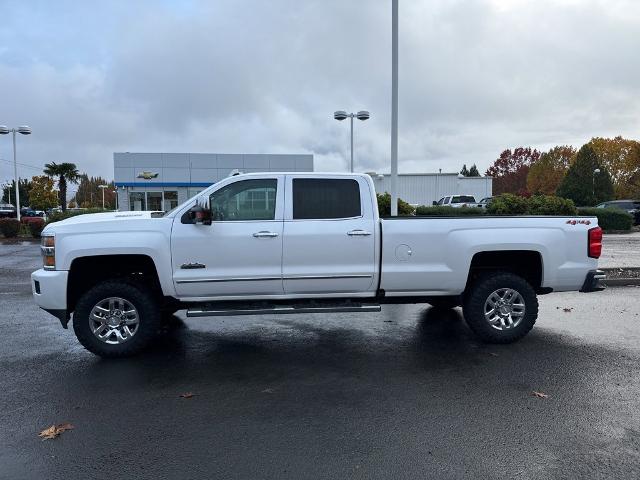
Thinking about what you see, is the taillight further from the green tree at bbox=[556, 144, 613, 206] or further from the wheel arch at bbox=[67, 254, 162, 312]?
the green tree at bbox=[556, 144, 613, 206]

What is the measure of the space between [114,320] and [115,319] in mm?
16

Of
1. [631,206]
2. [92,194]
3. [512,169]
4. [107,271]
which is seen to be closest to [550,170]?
[512,169]

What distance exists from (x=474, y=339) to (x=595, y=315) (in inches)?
105

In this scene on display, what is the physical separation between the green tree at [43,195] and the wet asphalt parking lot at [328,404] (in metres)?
65.2

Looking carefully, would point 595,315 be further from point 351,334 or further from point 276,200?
point 276,200

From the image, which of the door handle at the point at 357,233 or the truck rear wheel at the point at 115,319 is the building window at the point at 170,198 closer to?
the truck rear wheel at the point at 115,319

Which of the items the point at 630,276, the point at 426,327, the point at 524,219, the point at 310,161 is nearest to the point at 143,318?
the point at 426,327

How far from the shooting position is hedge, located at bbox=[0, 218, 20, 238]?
23.0m

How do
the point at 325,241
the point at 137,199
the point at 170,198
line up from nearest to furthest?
1. the point at 325,241
2. the point at 137,199
3. the point at 170,198

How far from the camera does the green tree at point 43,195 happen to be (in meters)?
64.1

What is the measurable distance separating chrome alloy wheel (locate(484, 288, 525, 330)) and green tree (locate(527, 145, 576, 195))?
71.3 meters

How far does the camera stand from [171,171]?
113 ft

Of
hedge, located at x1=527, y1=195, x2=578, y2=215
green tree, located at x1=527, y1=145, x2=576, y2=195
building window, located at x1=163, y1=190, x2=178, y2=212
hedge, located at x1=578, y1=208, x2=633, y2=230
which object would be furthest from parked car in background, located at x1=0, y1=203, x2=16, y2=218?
green tree, located at x1=527, y1=145, x2=576, y2=195

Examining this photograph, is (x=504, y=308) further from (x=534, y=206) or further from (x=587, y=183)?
(x=587, y=183)
